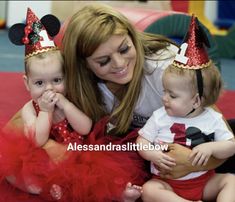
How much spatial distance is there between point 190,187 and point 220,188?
85 millimetres

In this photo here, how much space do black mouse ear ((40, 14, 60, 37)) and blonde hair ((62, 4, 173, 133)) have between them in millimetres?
50

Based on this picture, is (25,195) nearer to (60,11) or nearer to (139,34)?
(139,34)

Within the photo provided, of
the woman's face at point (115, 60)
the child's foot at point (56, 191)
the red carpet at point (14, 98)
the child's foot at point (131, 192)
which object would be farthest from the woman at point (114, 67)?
the red carpet at point (14, 98)

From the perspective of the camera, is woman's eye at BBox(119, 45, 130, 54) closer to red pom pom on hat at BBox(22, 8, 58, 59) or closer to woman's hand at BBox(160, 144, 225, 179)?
red pom pom on hat at BBox(22, 8, 58, 59)

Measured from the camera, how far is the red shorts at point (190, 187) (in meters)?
1.40

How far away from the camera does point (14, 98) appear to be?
2.35m

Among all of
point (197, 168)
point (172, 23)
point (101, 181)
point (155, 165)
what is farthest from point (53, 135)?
point (172, 23)

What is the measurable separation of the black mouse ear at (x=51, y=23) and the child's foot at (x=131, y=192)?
542mm

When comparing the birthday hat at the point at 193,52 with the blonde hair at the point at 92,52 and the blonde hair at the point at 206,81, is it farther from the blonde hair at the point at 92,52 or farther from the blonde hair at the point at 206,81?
the blonde hair at the point at 92,52

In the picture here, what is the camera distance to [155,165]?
143 centimetres

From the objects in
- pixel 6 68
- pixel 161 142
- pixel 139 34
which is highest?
pixel 139 34

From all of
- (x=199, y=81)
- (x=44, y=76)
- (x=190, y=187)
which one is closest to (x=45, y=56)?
(x=44, y=76)

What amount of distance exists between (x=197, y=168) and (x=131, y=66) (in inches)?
14.7

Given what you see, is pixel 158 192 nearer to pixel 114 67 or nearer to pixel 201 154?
pixel 201 154
